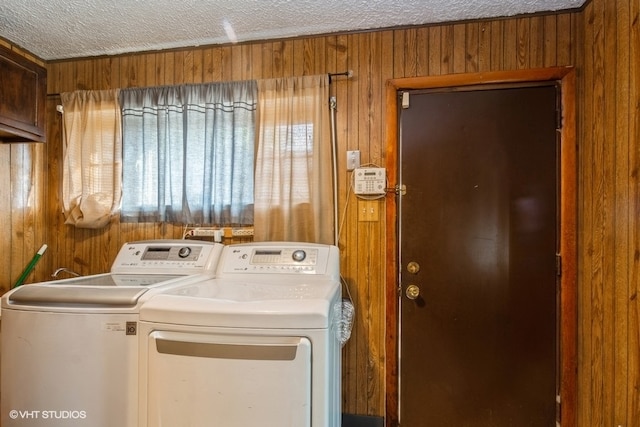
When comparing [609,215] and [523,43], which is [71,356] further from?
[523,43]

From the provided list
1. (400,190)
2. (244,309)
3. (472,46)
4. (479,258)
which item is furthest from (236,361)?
(472,46)

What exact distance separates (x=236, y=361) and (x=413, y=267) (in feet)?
3.74

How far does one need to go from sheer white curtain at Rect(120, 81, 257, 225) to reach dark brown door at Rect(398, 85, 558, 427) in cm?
98

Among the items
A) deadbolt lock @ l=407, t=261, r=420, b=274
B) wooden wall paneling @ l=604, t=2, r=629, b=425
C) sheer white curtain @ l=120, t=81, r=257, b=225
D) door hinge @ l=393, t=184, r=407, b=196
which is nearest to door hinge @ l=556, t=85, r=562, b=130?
wooden wall paneling @ l=604, t=2, r=629, b=425

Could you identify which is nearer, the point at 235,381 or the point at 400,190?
the point at 235,381

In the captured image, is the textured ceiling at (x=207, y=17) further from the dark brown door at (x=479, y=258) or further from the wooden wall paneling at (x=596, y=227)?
the dark brown door at (x=479, y=258)

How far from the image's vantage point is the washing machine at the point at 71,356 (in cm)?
123

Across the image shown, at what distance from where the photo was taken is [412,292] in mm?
1868

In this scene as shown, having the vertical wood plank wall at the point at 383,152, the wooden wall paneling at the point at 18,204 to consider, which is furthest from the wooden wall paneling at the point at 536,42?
the wooden wall paneling at the point at 18,204

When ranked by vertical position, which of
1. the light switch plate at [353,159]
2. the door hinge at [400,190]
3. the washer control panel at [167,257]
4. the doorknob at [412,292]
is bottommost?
the doorknob at [412,292]

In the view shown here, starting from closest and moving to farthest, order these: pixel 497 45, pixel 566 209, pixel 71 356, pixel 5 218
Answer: pixel 71 356 → pixel 566 209 → pixel 497 45 → pixel 5 218

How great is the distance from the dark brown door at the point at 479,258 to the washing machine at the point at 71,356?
137 centimetres

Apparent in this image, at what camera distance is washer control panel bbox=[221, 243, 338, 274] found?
170 cm

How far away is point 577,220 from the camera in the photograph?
174 cm
